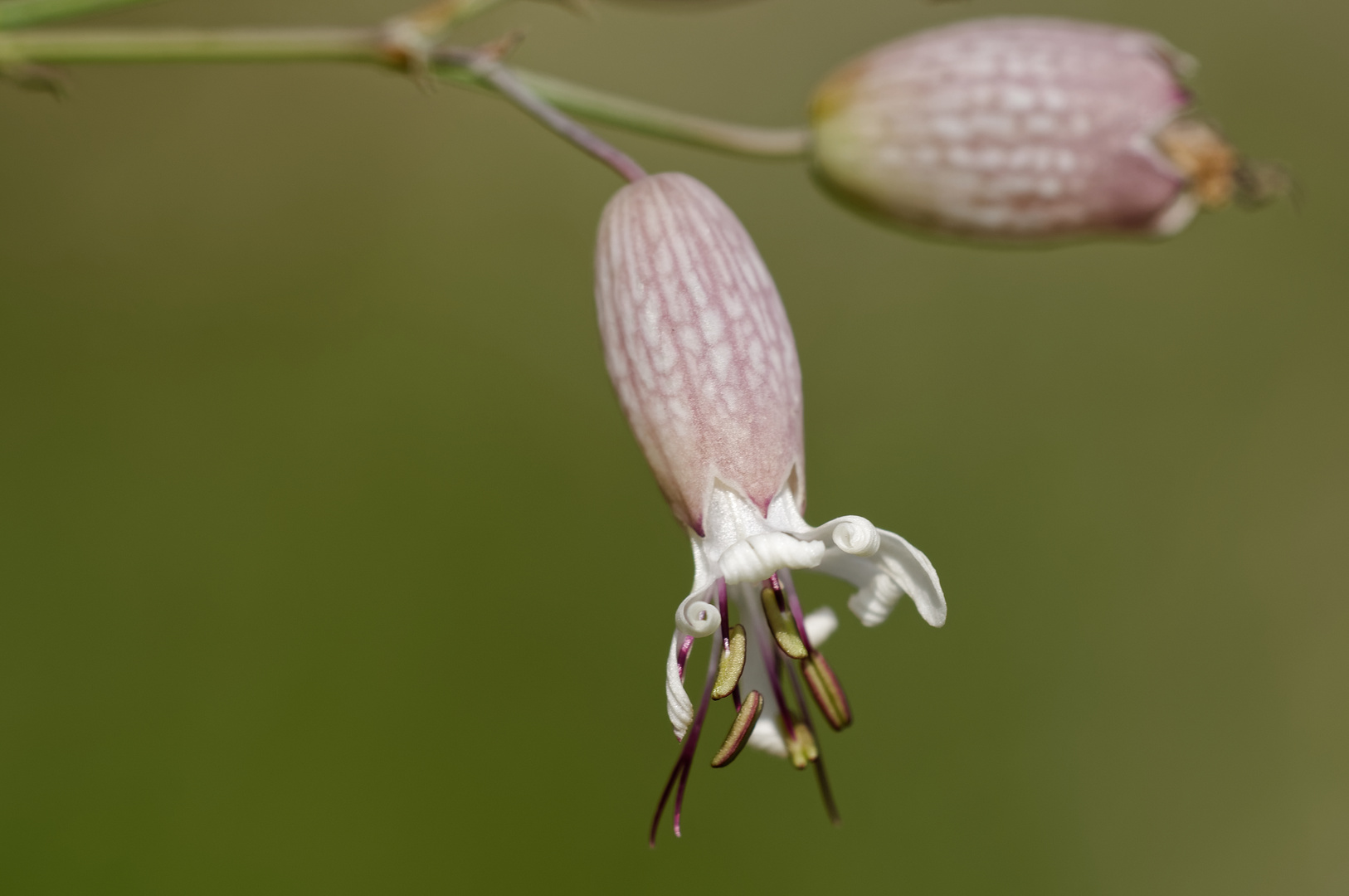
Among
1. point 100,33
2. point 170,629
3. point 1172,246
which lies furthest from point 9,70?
point 1172,246

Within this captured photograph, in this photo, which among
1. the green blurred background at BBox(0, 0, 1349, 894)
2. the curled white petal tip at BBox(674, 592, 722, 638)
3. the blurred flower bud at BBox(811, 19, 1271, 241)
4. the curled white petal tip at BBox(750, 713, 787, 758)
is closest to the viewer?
the curled white petal tip at BBox(674, 592, 722, 638)

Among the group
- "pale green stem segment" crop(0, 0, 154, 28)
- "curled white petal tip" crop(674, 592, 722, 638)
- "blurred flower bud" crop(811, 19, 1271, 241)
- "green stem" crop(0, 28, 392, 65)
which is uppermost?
"pale green stem segment" crop(0, 0, 154, 28)

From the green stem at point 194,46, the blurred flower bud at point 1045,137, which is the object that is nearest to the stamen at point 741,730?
the blurred flower bud at point 1045,137

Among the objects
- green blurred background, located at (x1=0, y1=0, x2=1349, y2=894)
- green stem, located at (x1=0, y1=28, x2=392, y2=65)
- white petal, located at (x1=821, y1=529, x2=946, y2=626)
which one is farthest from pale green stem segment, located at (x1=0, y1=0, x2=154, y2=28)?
green blurred background, located at (x1=0, y1=0, x2=1349, y2=894)

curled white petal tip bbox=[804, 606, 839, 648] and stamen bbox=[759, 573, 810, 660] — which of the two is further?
curled white petal tip bbox=[804, 606, 839, 648]

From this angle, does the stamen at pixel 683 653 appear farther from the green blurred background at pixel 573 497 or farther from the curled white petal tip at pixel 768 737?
the green blurred background at pixel 573 497

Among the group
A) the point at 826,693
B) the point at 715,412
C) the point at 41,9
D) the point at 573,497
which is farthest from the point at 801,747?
the point at 573,497

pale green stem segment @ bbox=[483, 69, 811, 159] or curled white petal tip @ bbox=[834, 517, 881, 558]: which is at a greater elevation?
pale green stem segment @ bbox=[483, 69, 811, 159]

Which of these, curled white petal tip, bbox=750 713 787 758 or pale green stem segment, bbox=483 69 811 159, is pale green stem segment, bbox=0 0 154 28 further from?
curled white petal tip, bbox=750 713 787 758
